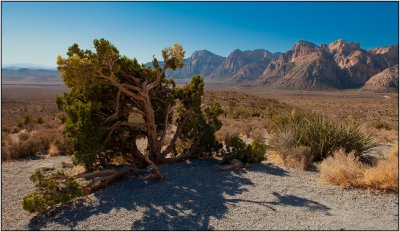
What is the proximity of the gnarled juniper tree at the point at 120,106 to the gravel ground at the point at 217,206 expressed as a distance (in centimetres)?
113

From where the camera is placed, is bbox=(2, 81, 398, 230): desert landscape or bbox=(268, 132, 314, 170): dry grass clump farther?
bbox=(268, 132, 314, 170): dry grass clump

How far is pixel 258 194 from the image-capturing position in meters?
7.32

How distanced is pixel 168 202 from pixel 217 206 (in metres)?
1.03

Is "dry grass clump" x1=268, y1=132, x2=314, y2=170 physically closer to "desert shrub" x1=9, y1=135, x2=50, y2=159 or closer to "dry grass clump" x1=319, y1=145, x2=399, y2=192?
"dry grass clump" x1=319, y1=145, x2=399, y2=192

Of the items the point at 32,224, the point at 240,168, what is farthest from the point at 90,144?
the point at 240,168

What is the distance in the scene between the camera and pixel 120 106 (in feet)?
30.8

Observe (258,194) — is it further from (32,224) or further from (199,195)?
(32,224)

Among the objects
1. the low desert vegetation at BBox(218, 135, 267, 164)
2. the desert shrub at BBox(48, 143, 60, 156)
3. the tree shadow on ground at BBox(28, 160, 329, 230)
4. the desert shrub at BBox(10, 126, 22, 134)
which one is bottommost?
the desert shrub at BBox(10, 126, 22, 134)

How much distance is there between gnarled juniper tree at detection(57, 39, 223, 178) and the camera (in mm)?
7438

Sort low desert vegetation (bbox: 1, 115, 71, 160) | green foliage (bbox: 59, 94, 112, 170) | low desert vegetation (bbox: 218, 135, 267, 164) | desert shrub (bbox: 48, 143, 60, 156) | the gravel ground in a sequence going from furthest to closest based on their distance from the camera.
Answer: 1. desert shrub (bbox: 48, 143, 60, 156)
2. low desert vegetation (bbox: 1, 115, 71, 160)
3. low desert vegetation (bbox: 218, 135, 267, 164)
4. green foliage (bbox: 59, 94, 112, 170)
5. the gravel ground

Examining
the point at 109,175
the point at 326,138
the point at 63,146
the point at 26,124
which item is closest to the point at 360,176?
the point at 326,138

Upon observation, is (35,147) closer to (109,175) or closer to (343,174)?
(109,175)

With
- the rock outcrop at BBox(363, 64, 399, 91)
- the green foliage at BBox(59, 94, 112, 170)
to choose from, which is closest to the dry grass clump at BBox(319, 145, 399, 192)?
the green foliage at BBox(59, 94, 112, 170)

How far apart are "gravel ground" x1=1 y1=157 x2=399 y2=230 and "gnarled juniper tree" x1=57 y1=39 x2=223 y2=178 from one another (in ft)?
3.69
